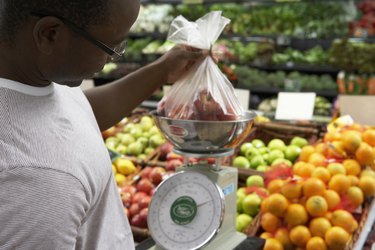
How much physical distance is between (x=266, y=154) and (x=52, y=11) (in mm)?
2008

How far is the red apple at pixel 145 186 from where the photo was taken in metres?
2.26

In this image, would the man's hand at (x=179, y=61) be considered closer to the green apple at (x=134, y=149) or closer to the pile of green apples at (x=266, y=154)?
the pile of green apples at (x=266, y=154)

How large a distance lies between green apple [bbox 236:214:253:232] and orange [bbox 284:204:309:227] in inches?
9.5

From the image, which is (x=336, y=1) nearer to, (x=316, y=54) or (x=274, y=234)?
(x=316, y=54)

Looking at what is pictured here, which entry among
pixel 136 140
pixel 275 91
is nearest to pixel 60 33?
pixel 136 140

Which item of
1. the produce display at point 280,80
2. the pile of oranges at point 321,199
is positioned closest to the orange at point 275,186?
the pile of oranges at point 321,199

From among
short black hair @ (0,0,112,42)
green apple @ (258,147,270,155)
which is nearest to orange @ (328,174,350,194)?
green apple @ (258,147,270,155)

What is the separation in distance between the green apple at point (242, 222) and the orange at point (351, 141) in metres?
0.56

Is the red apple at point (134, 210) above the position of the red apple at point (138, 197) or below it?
below

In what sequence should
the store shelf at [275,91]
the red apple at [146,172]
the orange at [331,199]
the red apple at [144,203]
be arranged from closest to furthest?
the orange at [331,199] → the red apple at [144,203] → the red apple at [146,172] → the store shelf at [275,91]

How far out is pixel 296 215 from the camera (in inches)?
69.4

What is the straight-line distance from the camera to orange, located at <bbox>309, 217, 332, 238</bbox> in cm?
172

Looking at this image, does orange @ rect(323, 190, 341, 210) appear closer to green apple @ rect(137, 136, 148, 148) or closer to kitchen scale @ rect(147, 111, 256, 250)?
kitchen scale @ rect(147, 111, 256, 250)

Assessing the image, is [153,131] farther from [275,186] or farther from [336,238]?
[336,238]
